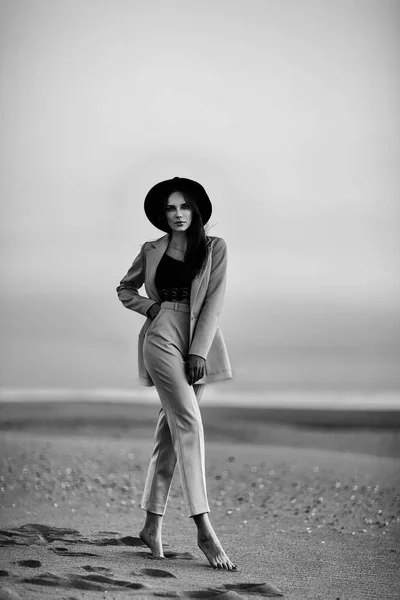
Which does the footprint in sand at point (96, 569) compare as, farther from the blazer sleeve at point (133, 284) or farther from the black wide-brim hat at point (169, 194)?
the black wide-brim hat at point (169, 194)

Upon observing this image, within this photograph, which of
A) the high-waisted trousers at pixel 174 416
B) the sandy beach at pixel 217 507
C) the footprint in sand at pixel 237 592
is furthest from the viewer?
the high-waisted trousers at pixel 174 416

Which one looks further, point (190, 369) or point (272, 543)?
point (272, 543)

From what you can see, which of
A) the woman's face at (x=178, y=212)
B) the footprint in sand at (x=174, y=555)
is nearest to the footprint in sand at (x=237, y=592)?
the footprint in sand at (x=174, y=555)

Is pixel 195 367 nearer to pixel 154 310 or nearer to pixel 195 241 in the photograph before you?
pixel 154 310

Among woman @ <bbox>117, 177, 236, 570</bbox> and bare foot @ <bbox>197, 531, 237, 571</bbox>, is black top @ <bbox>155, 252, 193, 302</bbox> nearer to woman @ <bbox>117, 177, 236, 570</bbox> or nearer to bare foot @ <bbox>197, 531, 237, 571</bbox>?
woman @ <bbox>117, 177, 236, 570</bbox>

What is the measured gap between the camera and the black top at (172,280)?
11.0 feet

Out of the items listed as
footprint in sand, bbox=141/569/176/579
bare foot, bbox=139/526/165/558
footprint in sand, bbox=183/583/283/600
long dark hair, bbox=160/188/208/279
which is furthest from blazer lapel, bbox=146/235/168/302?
footprint in sand, bbox=183/583/283/600

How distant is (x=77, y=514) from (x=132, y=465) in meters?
0.88

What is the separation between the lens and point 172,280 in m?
3.38

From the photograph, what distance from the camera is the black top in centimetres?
336

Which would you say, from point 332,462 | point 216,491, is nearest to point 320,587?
point 216,491

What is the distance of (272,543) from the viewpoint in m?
3.89

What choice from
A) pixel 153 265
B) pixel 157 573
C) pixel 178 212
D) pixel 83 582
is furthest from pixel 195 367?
pixel 83 582

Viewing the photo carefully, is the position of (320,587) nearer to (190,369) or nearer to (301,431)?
(190,369)
